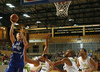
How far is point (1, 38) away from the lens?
2247 centimetres

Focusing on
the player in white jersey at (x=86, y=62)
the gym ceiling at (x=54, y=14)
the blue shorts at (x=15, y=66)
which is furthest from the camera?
the gym ceiling at (x=54, y=14)

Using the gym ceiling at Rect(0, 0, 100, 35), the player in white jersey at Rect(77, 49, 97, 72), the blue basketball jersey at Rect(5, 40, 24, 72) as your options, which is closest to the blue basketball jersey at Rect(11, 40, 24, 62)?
the blue basketball jersey at Rect(5, 40, 24, 72)

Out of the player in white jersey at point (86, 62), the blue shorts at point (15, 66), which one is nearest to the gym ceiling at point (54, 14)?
the player in white jersey at point (86, 62)

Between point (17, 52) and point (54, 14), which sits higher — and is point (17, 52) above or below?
below

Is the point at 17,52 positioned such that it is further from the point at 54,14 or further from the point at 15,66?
the point at 54,14

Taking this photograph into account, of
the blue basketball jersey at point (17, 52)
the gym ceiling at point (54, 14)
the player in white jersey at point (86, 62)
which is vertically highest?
the gym ceiling at point (54, 14)

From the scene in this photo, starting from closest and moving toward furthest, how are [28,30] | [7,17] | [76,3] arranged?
[76,3] < [7,17] < [28,30]

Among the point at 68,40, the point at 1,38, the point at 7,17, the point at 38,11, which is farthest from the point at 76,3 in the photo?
the point at 1,38

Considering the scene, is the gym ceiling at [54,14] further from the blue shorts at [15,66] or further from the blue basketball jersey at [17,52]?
the blue shorts at [15,66]

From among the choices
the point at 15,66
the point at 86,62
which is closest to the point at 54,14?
the point at 86,62

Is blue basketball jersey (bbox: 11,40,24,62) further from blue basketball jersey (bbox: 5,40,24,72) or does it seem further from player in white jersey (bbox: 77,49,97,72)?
player in white jersey (bbox: 77,49,97,72)

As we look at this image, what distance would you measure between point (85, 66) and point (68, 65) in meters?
0.92

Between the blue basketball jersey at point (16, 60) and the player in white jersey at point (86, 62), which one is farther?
the player in white jersey at point (86, 62)

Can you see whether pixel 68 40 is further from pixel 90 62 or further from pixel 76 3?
pixel 90 62
